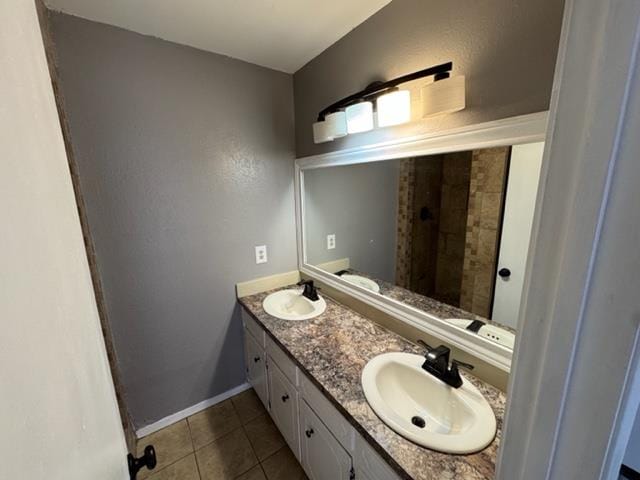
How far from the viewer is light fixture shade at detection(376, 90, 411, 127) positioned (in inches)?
44.1

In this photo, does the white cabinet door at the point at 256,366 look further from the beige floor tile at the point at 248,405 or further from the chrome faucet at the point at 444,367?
the chrome faucet at the point at 444,367

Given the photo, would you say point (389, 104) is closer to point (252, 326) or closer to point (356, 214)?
point (356, 214)

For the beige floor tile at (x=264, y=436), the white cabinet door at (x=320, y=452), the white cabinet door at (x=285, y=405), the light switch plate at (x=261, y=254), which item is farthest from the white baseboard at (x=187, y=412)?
the light switch plate at (x=261, y=254)

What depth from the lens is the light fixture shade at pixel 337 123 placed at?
1400 mm

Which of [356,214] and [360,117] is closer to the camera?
[360,117]

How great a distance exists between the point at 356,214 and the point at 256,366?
48.8 inches

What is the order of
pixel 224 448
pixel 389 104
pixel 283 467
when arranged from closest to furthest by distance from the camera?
pixel 389 104 < pixel 283 467 < pixel 224 448

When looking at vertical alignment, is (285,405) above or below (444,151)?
below

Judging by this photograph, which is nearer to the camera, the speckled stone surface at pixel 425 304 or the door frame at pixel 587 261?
the door frame at pixel 587 261

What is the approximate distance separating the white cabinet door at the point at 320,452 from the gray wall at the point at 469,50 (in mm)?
1358

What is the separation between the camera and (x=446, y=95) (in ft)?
3.10

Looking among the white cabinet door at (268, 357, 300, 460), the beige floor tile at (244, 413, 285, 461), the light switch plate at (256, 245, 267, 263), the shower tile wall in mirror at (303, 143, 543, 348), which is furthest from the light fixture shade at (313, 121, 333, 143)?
the beige floor tile at (244, 413, 285, 461)

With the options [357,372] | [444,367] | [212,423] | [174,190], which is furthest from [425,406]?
[174,190]

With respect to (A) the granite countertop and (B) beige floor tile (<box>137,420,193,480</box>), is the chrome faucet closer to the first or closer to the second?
→ (A) the granite countertop
